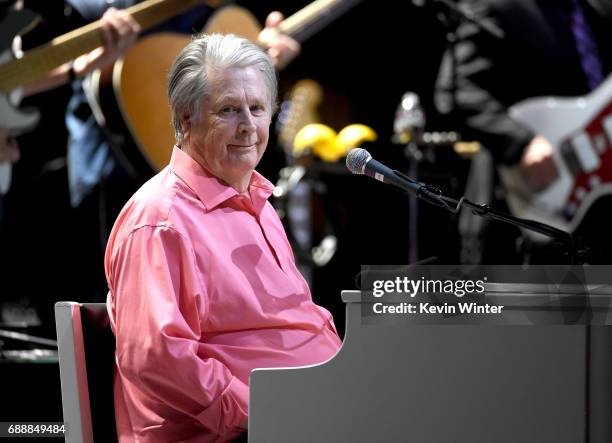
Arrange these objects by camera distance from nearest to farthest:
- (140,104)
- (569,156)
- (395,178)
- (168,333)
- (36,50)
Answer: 1. (168,333)
2. (395,178)
3. (36,50)
4. (140,104)
5. (569,156)

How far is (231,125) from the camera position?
83.6 inches

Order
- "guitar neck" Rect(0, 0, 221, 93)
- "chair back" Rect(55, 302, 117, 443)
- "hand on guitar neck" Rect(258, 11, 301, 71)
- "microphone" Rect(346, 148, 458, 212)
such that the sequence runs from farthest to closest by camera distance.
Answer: "hand on guitar neck" Rect(258, 11, 301, 71)
"guitar neck" Rect(0, 0, 221, 93)
"chair back" Rect(55, 302, 117, 443)
"microphone" Rect(346, 148, 458, 212)

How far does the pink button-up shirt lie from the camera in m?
1.86

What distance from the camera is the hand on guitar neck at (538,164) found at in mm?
5156

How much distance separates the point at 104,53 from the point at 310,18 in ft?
3.55

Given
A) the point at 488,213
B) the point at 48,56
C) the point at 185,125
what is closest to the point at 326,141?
the point at 48,56

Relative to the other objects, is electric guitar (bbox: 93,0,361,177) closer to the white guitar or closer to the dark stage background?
the dark stage background

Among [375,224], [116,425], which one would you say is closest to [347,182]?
[375,224]

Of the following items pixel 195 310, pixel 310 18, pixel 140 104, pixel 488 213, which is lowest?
pixel 195 310

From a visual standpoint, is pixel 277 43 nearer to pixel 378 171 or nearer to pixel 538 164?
pixel 538 164

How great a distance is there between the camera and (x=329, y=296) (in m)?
4.86

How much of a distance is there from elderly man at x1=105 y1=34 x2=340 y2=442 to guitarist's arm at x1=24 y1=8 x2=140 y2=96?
7.65 ft

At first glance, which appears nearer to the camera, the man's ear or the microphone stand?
the microphone stand

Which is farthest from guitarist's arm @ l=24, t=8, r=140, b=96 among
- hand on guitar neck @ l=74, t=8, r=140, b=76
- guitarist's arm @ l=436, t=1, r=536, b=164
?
guitarist's arm @ l=436, t=1, r=536, b=164
